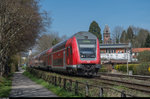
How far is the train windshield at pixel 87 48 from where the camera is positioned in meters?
20.8

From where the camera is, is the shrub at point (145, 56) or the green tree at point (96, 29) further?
the green tree at point (96, 29)

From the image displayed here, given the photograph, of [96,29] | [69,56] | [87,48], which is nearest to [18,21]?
[69,56]

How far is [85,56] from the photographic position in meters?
20.8

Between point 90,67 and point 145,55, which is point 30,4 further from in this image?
point 145,55

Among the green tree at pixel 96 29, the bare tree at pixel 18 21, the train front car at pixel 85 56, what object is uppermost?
the green tree at pixel 96 29

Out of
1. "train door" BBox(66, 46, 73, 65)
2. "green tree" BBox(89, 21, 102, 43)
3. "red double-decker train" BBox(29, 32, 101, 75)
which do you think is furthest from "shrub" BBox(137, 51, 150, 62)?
"green tree" BBox(89, 21, 102, 43)

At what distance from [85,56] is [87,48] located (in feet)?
2.47

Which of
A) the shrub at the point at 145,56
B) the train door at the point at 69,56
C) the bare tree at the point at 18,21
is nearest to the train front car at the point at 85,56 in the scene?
the train door at the point at 69,56

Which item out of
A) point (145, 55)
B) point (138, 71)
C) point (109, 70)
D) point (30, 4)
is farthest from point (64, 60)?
point (109, 70)

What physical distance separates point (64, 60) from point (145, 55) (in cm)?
1778

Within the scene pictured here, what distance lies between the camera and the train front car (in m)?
20.5

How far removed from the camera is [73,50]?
20.8m

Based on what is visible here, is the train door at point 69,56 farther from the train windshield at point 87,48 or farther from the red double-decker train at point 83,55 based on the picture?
the train windshield at point 87,48

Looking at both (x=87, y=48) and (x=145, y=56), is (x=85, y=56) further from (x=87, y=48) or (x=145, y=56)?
(x=145, y=56)
